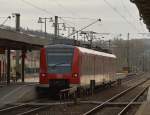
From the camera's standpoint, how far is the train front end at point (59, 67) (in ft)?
96.3

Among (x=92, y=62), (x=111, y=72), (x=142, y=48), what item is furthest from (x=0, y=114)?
(x=142, y=48)

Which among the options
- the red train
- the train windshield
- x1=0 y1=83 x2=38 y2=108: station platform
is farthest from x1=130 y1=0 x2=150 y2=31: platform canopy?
x1=0 y1=83 x2=38 y2=108: station platform

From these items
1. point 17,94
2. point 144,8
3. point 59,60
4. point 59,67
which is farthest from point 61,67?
point 144,8

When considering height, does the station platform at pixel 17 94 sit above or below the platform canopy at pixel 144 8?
below

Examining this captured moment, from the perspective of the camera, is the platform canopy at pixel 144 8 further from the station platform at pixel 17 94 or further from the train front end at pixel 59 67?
the station platform at pixel 17 94

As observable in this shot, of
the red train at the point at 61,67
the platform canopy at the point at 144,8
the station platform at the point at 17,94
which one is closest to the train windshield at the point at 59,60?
the red train at the point at 61,67

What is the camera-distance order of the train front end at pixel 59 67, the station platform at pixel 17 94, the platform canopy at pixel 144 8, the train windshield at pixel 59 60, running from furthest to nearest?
the train windshield at pixel 59 60 < the train front end at pixel 59 67 < the station platform at pixel 17 94 < the platform canopy at pixel 144 8

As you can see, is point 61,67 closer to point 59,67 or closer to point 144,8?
point 59,67

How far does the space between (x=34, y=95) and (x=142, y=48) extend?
509ft

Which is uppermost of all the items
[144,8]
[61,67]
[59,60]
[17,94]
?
[144,8]

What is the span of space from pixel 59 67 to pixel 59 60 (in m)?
0.43

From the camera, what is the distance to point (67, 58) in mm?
29750

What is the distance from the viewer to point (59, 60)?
97.9 ft

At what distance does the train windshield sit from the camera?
29.6 m
